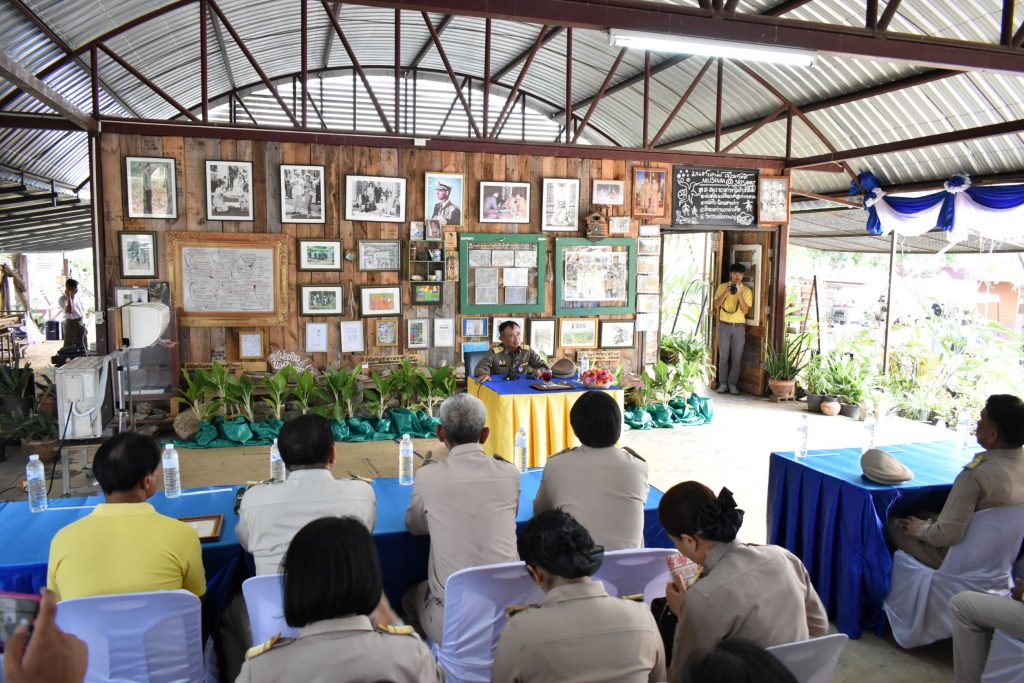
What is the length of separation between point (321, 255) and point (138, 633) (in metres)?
6.29

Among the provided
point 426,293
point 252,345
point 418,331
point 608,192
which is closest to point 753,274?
point 608,192

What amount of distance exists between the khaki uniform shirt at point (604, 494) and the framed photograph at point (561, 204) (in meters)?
6.04

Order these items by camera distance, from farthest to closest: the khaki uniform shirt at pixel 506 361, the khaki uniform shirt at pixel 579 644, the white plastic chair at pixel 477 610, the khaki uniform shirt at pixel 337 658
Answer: the khaki uniform shirt at pixel 506 361, the white plastic chair at pixel 477 610, the khaki uniform shirt at pixel 579 644, the khaki uniform shirt at pixel 337 658

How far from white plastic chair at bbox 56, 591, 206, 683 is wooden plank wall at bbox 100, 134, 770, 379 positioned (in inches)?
242

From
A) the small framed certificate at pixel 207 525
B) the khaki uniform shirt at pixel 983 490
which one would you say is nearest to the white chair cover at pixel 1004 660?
the khaki uniform shirt at pixel 983 490

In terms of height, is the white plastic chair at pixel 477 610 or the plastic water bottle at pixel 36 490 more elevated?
the plastic water bottle at pixel 36 490

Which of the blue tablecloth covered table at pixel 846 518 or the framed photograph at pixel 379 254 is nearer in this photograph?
the blue tablecloth covered table at pixel 846 518

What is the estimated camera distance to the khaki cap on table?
3848 mm

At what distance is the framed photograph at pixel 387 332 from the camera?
27.9ft

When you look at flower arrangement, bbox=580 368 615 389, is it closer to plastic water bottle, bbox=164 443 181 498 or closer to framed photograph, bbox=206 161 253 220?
plastic water bottle, bbox=164 443 181 498

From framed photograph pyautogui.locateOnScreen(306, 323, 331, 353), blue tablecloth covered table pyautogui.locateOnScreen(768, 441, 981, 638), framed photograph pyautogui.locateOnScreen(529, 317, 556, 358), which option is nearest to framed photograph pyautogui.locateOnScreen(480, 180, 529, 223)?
framed photograph pyautogui.locateOnScreen(529, 317, 556, 358)

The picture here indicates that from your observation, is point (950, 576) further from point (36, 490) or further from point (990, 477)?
point (36, 490)

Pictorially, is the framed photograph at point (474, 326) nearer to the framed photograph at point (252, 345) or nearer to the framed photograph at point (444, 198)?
the framed photograph at point (444, 198)

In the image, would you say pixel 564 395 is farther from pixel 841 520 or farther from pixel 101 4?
pixel 101 4
